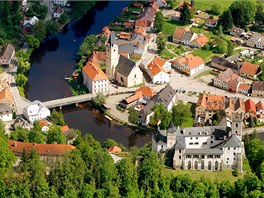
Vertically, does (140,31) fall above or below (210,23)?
below

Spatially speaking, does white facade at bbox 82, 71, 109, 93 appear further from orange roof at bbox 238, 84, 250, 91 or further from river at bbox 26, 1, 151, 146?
orange roof at bbox 238, 84, 250, 91

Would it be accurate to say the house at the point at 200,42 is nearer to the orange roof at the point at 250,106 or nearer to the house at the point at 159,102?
the house at the point at 159,102

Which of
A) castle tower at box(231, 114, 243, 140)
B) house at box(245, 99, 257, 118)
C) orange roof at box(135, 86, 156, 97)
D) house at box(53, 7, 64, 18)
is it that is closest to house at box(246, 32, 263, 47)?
house at box(245, 99, 257, 118)

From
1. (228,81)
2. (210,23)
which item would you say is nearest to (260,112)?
(228,81)

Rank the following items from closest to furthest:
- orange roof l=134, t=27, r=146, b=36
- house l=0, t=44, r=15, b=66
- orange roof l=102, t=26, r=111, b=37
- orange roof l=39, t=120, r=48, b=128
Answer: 1. orange roof l=39, t=120, r=48, b=128
2. house l=0, t=44, r=15, b=66
3. orange roof l=134, t=27, r=146, b=36
4. orange roof l=102, t=26, r=111, b=37

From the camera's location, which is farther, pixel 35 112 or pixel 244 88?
pixel 244 88

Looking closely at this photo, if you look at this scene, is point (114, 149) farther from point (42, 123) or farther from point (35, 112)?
point (35, 112)
